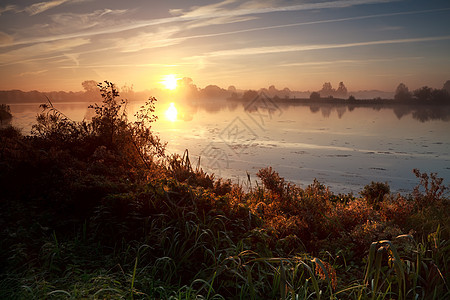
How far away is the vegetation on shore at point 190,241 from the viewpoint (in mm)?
3803

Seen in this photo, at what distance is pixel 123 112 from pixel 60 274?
6.94 metres

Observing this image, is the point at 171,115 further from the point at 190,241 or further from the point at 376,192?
the point at 190,241

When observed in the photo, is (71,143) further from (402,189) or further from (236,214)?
(402,189)

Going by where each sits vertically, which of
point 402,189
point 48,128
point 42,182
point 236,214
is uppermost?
point 48,128

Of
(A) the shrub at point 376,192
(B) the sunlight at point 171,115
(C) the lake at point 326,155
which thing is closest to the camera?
(A) the shrub at point 376,192

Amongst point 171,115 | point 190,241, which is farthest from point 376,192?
point 171,115

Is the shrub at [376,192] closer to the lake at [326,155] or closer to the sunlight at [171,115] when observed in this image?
the lake at [326,155]

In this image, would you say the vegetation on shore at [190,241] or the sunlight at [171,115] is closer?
the vegetation on shore at [190,241]

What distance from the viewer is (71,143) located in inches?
388

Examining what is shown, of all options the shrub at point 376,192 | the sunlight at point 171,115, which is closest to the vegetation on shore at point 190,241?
the shrub at point 376,192

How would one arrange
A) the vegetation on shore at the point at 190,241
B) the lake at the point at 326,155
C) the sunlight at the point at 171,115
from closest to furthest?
the vegetation on shore at the point at 190,241
the lake at the point at 326,155
the sunlight at the point at 171,115

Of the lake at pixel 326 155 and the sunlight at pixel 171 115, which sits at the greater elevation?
the sunlight at pixel 171 115

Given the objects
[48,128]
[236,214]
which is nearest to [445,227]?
[236,214]

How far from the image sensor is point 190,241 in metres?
4.80
